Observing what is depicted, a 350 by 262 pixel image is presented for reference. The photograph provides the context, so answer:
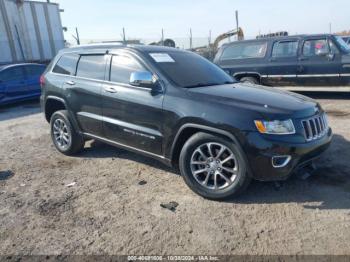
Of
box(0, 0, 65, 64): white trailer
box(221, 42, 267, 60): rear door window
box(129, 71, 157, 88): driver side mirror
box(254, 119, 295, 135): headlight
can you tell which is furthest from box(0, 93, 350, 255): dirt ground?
box(0, 0, 65, 64): white trailer

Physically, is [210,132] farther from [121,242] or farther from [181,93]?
[121,242]

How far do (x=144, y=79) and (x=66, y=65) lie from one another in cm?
207

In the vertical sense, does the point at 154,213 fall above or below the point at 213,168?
below

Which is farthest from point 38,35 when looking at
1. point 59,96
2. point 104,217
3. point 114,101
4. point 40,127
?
point 104,217

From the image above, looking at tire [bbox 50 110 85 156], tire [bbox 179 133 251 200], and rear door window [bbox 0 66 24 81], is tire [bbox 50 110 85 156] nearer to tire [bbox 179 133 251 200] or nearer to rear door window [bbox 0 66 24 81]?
tire [bbox 179 133 251 200]

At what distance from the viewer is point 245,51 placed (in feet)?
33.8

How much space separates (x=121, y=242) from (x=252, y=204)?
1484 mm

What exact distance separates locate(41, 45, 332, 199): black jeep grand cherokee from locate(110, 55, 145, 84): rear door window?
1 cm

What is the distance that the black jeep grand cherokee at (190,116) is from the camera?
3539 mm

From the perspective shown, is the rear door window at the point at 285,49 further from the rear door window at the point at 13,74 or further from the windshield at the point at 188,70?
the rear door window at the point at 13,74

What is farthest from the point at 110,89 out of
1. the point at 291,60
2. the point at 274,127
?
the point at 291,60

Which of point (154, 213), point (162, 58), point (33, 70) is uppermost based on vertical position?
point (162, 58)

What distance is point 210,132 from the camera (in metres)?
3.78

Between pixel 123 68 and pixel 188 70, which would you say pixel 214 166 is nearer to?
pixel 188 70
